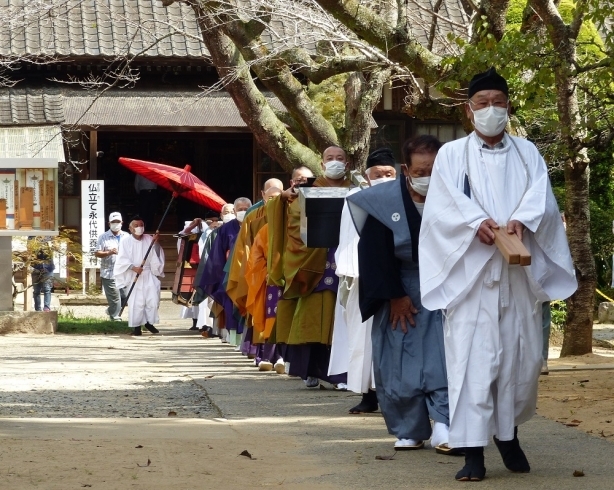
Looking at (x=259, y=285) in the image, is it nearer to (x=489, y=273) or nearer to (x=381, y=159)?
(x=381, y=159)

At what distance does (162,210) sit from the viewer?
25.4 meters

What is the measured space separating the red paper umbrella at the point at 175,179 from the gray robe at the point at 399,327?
11.9m

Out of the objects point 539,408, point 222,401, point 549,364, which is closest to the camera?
point 539,408

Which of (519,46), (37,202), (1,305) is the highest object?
(519,46)

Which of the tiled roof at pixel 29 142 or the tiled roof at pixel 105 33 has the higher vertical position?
the tiled roof at pixel 105 33

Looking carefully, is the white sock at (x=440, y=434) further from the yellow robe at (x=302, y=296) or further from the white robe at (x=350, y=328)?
the yellow robe at (x=302, y=296)

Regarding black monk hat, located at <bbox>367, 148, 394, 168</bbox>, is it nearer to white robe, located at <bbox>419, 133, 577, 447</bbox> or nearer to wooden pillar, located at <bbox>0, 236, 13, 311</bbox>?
white robe, located at <bbox>419, 133, 577, 447</bbox>

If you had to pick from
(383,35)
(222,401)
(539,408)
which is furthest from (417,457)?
(383,35)

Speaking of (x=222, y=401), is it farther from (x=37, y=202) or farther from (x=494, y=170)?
(x=37, y=202)

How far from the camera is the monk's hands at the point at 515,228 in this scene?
5809 mm

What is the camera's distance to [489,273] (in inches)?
232

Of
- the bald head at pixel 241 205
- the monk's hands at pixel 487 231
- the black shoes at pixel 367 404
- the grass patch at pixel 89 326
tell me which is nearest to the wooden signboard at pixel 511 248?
the monk's hands at pixel 487 231

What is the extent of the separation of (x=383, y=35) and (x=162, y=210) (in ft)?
47.8

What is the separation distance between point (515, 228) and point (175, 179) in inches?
518
